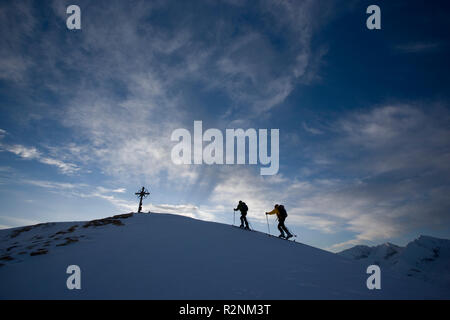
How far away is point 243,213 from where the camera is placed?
1623 centimetres

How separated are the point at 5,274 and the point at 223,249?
26.4 ft

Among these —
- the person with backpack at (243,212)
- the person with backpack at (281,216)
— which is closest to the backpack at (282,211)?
the person with backpack at (281,216)

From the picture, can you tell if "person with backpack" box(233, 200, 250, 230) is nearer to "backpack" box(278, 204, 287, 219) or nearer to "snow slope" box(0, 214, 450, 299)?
"backpack" box(278, 204, 287, 219)

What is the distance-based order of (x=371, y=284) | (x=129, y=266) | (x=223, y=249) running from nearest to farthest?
(x=371, y=284) → (x=129, y=266) → (x=223, y=249)

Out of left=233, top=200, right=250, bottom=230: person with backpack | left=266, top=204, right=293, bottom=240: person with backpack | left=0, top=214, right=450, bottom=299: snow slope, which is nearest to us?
left=0, top=214, right=450, bottom=299: snow slope

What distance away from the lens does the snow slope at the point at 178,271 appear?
5770 mm

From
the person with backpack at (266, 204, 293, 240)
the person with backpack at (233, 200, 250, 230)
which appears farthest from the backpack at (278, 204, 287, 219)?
the person with backpack at (233, 200, 250, 230)

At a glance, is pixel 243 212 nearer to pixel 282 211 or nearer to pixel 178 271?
pixel 282 211

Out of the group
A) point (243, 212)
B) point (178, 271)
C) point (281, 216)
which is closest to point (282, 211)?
point (281, 216)

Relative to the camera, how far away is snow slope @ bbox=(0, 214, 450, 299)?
5.77 metres

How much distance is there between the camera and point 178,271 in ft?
23.2
